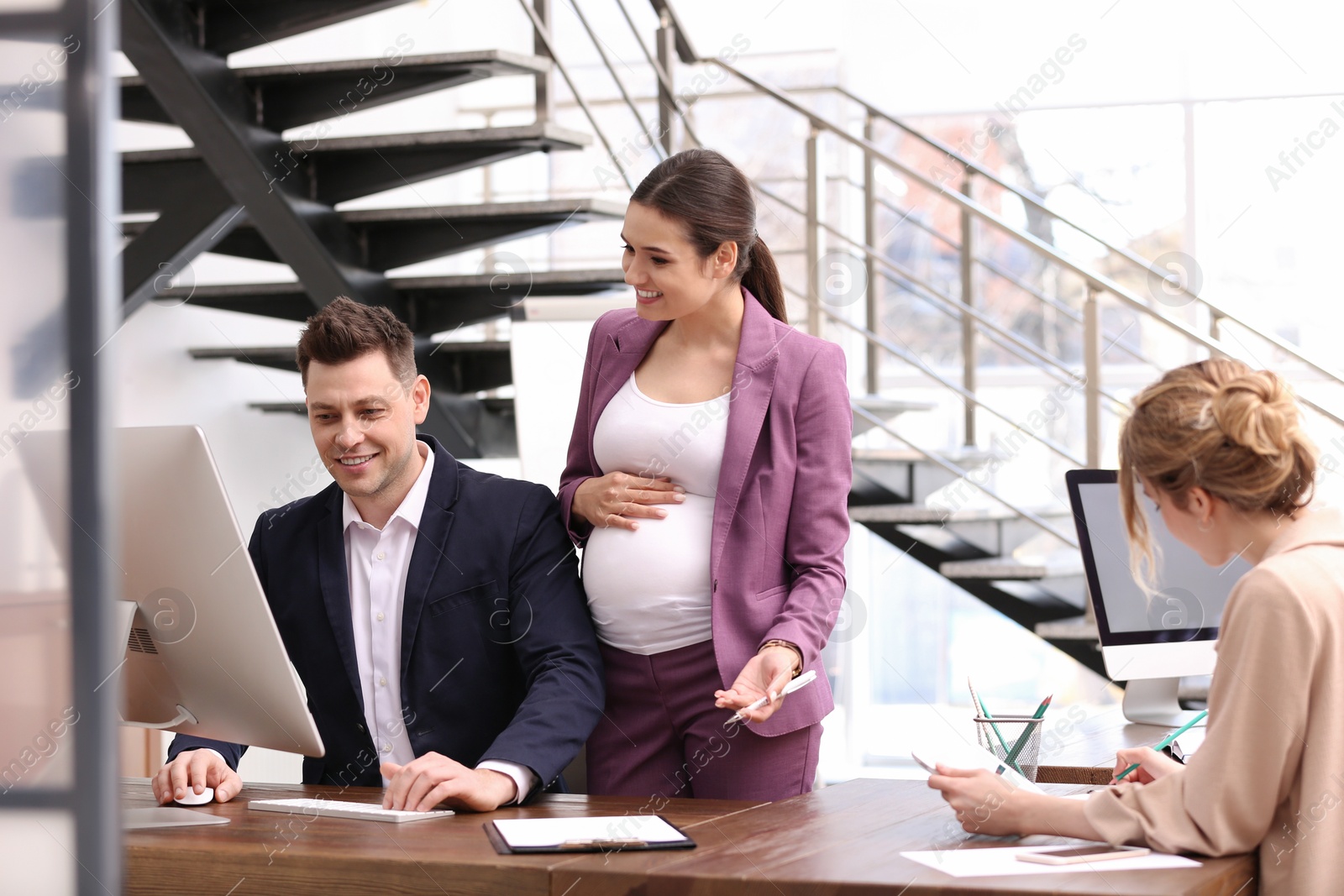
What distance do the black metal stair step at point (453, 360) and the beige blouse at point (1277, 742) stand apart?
2.59 metres

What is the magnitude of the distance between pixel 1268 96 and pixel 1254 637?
15.7 ft

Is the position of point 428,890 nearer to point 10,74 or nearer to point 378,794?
point 378,794

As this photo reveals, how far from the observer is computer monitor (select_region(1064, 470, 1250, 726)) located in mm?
2037

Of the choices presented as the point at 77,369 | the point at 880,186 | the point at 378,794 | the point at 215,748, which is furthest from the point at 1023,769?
the point at 880,186

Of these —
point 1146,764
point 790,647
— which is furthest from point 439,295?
point 1146,764

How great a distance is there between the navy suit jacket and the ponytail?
460 millimetres

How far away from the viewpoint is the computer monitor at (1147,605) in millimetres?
2037

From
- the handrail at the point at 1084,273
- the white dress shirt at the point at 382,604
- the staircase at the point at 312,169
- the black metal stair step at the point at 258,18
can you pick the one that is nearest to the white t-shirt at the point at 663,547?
the white dress shirt at the point at 382,604

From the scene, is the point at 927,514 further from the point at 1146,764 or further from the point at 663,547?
the point at 1146,764

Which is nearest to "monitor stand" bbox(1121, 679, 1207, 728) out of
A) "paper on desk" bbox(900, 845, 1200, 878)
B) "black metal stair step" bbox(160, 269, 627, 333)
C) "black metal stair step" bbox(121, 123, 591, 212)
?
"paper on desk" bbox(900, 845, 1200, 878)

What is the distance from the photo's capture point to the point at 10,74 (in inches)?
22.0

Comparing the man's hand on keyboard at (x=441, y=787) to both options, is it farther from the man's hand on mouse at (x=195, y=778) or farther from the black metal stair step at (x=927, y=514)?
the black metal stair step at (x=927, y=514)

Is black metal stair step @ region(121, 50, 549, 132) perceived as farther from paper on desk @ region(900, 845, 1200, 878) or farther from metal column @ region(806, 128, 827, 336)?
paper on desk @ region(900, 845, 1200, 878)

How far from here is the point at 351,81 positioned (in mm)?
2889
